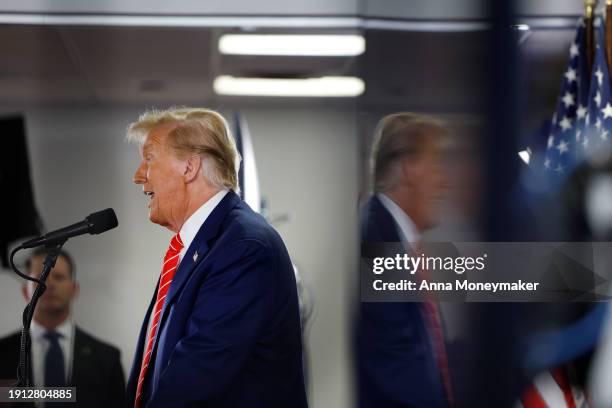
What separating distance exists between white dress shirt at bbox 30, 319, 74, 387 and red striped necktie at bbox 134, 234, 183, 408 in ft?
0.74

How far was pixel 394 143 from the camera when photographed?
2.24 meters

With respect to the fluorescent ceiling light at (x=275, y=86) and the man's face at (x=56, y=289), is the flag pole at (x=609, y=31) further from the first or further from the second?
the man's face at (x=56, y=289)

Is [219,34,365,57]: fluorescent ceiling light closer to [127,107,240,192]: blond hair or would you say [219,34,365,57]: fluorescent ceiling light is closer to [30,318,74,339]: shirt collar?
[127,107,240,192]: blond hair

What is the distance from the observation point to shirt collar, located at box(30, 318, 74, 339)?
7.68 ft

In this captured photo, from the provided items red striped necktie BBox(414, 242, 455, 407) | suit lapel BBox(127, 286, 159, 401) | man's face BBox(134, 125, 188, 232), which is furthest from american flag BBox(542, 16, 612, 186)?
suit lapel BBox(127, 286, 159, 401)

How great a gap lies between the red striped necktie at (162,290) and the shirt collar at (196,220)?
0.02 m

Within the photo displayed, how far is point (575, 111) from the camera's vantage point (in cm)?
230

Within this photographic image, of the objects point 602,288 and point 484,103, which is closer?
point 484,103

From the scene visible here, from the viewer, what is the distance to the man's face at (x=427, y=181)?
7.08 feet

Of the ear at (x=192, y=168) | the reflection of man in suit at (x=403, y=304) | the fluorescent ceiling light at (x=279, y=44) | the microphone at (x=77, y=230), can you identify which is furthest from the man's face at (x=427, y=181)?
the microphone at (x=77, y=230)

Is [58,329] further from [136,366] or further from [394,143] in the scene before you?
[394,143]

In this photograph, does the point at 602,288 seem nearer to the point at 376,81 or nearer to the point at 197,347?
the point at 376,81

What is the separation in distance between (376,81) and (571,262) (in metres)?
0.77

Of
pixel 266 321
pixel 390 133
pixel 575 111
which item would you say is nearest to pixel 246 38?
pixel 390 133
